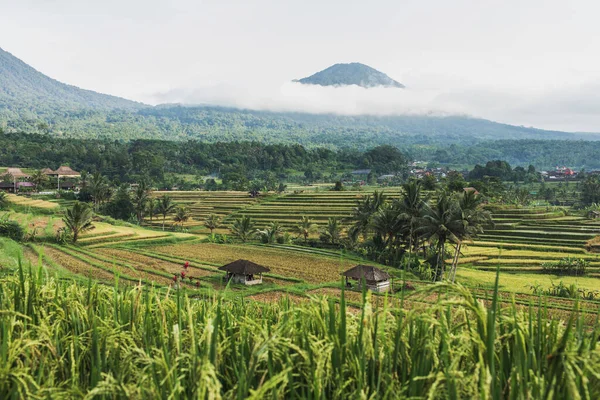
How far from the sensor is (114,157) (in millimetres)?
109312

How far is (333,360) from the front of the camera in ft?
7.97

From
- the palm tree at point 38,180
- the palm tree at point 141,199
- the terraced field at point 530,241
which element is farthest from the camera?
the palm tree at point 38,180

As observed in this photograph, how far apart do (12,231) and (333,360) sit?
133 feet

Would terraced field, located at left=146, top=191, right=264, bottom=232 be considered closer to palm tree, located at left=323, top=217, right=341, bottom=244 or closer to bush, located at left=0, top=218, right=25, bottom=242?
palm tree, located at left=323, top=217, right=341, bottom=244

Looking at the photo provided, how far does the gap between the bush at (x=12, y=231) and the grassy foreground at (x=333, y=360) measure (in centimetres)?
3844

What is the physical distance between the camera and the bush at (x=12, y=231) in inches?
1403

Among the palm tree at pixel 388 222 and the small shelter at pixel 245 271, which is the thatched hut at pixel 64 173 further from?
the small shelter at pixel 245 271

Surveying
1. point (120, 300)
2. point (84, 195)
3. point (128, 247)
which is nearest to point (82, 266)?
point (128, 247)

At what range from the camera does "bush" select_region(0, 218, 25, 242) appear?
117 ft

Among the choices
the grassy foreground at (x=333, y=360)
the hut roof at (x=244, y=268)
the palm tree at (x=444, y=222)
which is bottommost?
the hut roof at (x=244, y=268)

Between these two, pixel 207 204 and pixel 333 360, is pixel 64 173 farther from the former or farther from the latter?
pixel 333 360

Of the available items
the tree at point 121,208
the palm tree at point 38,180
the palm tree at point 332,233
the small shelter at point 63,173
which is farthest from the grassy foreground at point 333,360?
the small shelter at point 63,173

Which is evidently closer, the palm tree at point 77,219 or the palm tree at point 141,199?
the palm tree at point 77,219

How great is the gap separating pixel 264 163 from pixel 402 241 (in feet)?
333
